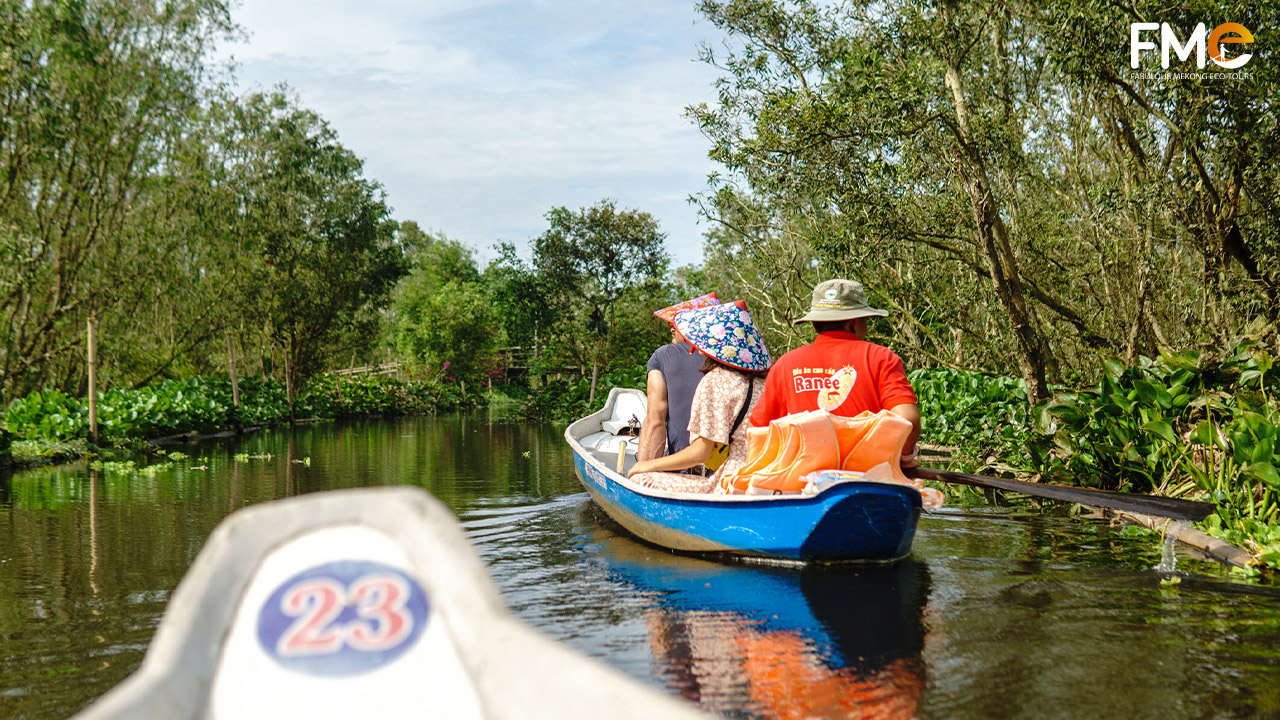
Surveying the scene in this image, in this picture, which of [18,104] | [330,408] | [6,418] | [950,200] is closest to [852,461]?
[950,200]

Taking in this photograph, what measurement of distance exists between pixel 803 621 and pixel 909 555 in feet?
Answer: 6.08

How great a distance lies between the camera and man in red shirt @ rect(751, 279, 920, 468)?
547 centimetres

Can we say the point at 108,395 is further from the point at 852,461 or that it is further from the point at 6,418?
the point at 852,461

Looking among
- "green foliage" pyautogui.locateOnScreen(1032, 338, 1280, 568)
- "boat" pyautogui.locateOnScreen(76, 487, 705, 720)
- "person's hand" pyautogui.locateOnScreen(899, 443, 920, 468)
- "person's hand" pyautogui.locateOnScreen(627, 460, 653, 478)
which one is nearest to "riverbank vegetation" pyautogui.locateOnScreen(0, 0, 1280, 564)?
"green foliage" pyautogui.locateOnScreen(1032, 338, 1280, 568)

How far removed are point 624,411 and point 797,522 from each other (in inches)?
230

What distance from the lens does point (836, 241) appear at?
11117 millimetres

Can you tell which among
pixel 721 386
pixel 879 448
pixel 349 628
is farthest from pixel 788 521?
pixel 349 628

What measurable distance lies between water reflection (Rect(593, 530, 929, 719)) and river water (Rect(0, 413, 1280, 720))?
0.02 metres

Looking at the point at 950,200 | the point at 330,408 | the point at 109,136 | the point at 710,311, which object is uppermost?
the point at 109,136

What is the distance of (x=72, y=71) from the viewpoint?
17.5 metres

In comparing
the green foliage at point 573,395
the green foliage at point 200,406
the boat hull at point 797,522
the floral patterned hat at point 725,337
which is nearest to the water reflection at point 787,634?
the boat hull at point 797,522

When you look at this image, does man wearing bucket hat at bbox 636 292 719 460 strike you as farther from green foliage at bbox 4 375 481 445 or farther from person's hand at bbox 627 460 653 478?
green foliage at bbox 4 375 481 445

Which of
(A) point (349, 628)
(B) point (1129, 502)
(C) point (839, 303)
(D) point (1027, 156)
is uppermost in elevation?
(D) point (1027, 156)

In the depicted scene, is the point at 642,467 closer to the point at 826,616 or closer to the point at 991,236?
the point at 826,616
